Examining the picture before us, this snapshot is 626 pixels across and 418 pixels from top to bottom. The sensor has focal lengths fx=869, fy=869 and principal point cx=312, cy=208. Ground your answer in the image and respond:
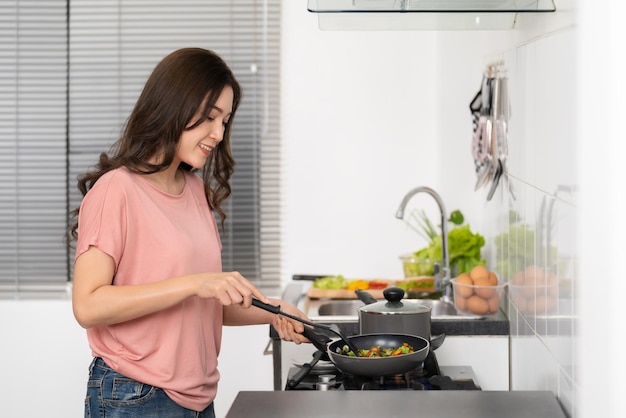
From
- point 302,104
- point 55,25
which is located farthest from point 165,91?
point 55,25

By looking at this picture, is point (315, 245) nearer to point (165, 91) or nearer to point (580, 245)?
point (165, 91)

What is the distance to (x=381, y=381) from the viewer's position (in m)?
1.81

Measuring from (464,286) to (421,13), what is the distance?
814 mm

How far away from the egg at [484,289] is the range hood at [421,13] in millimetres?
697

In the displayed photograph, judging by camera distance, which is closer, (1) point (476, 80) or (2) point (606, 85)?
(2) point (606, 85)

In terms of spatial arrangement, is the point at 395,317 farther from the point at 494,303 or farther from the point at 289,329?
the point at 494,303

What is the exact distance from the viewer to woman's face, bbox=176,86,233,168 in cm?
179

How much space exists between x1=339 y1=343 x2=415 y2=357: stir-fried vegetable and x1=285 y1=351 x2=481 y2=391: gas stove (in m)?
0.05

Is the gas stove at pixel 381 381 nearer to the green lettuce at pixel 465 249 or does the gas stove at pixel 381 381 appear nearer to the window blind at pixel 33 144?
the green lettuce at pixel 465 249

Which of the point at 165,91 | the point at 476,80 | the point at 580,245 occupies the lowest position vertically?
the point at 580,245

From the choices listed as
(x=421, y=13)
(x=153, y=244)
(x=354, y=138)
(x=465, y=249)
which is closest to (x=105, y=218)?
(x=153, y=244)

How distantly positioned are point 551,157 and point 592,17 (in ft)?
1.34

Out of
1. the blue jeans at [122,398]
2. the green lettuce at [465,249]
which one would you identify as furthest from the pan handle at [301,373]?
the green lettuce at [465,249]

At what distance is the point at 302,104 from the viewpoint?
3.60 meters
